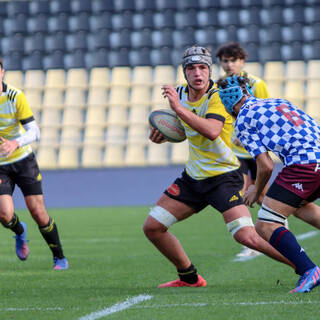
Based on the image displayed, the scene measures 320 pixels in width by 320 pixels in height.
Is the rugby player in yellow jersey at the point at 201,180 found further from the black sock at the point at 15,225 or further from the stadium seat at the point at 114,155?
the stadium seat at the point at 114,155

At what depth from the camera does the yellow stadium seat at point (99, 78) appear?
21984 millimetres

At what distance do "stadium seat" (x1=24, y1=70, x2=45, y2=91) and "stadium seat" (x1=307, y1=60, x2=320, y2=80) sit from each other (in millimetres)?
7602

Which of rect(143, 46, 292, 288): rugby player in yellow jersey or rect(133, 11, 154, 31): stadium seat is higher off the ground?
rect(133, 11, 154, 31): stadium seat

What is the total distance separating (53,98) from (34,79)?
86 centimetres

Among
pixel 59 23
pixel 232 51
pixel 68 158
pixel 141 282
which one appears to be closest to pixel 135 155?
pixel 68 158

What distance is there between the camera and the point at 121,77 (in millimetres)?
22031

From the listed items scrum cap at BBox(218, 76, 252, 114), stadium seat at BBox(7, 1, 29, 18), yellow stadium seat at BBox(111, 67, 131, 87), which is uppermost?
stadium seat at BBox(7, 1, 29, 18)

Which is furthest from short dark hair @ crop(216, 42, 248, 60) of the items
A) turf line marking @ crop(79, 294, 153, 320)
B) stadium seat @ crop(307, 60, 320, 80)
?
stadium seat @ crop(307, 60, 320, 80)

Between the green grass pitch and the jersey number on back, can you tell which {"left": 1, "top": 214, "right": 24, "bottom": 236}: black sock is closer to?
the green grass pitch

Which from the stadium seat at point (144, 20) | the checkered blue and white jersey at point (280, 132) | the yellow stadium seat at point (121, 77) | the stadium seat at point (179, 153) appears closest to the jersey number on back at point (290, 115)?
the checkered blue and white jersey at point (280, 132)

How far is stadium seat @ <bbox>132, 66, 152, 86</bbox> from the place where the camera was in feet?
71.6

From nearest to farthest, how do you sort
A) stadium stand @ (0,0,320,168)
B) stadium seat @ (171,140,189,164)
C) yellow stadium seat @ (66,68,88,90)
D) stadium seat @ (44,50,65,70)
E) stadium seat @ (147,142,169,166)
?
stadium seat @ (171,140,189,164)
stadium seat @ (147,142,169,166)
stadium stand @ (0,0,320,168)
yellow stadium seat @ (66,68,88,90)
stadium seat @ (44,50,65,70)

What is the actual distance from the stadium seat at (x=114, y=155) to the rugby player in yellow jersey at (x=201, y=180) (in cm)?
1480

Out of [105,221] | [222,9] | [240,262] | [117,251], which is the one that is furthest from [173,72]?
[240,262]
